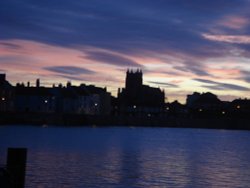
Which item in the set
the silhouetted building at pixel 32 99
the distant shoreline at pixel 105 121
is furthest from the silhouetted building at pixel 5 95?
the silhouetted building at pixel 32 99

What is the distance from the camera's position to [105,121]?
16038 cm

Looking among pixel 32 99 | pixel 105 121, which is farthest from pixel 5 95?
pixel 105 121

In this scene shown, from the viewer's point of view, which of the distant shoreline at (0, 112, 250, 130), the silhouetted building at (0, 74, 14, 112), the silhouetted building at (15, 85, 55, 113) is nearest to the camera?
the distant shoreline at (0, 112, 250, 130)

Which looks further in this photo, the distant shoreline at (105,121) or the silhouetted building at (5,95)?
the silhouetted building at (5,95)

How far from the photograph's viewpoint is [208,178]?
37.4 metres

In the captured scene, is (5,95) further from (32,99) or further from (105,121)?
(105,121)

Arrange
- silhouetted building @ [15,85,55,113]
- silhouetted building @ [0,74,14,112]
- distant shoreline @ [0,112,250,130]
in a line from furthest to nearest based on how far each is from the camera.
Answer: silhouetted building @ [15,85,55,113], silhouetted building @ [0,74,14,112], distant shoreline @ [0,112,250,130]

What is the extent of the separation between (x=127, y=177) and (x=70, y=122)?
11100 centimetres

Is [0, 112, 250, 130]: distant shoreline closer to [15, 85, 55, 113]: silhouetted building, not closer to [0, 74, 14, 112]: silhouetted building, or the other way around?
[0, 74, 14, 112]: silhouetted building

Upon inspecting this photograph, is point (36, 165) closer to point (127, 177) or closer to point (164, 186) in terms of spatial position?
point (127, 177)

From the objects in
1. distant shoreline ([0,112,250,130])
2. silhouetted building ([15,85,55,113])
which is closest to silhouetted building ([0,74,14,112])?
distant shoreline ([0,112,250,130])

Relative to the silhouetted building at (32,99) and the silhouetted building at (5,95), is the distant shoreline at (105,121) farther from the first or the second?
the silhouetted building at (32,99)

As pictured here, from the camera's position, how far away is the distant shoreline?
413ft

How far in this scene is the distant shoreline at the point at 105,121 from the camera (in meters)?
126
